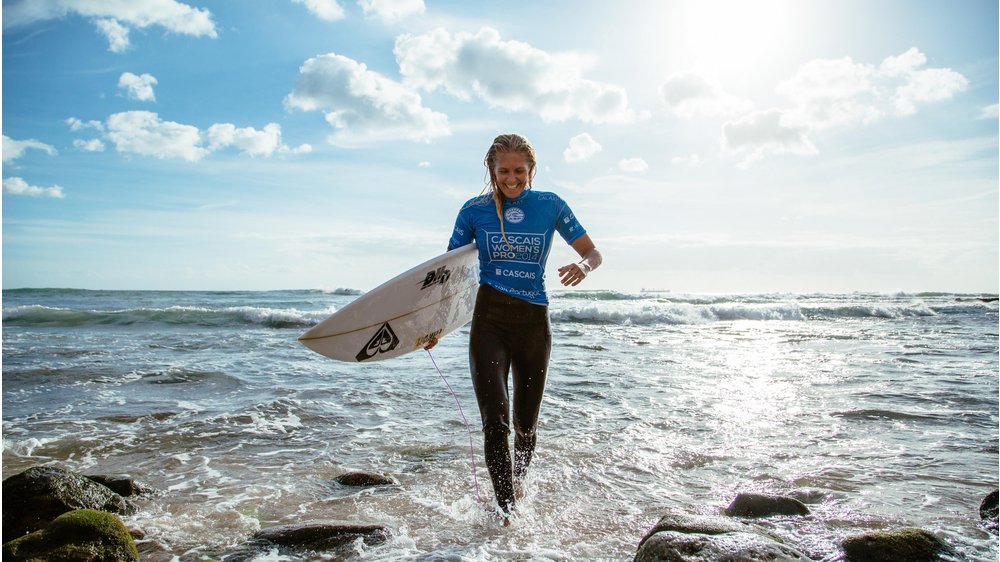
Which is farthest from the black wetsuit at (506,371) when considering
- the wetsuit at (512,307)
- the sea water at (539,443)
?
the sea water at (539,443)

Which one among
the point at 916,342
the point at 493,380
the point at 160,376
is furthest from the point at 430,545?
the point at 916,342

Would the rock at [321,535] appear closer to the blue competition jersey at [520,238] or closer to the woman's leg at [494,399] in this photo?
the woman's leg at [494,399]

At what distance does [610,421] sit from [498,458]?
3286 mm

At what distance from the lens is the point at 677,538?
2.62 metres

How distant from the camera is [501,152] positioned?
3.70 m

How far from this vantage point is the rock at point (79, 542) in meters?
2.79

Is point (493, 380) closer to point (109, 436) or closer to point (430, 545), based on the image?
point (430, 545)

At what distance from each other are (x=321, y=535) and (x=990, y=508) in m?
4.09

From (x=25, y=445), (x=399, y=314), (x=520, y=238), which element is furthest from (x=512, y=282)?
(x=25, y=445)

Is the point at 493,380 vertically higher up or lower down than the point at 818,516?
higher up

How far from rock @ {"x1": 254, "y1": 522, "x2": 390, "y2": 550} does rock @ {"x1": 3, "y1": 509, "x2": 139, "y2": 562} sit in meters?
0.67

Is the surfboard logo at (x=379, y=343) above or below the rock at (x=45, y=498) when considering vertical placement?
above

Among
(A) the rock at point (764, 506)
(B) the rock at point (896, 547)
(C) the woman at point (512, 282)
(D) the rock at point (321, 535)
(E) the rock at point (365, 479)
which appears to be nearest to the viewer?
(B) the rock at point (896, 547)

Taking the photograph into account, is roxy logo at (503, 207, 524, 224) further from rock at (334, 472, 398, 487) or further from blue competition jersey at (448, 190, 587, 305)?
rock at (334, 472, 398, 487)
